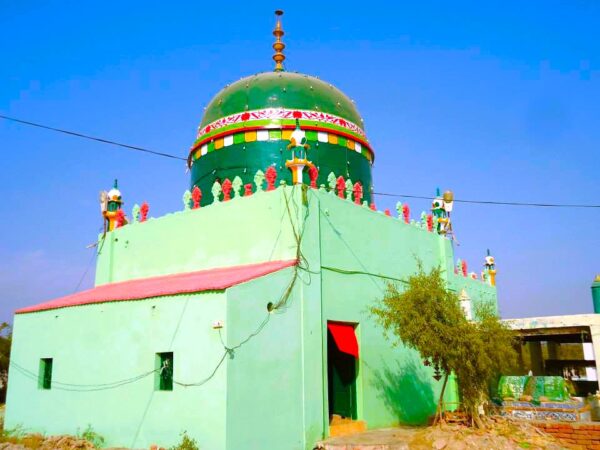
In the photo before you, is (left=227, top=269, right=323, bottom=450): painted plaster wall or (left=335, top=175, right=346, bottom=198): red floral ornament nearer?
(left=227, top=269, right=323, bottom=450): painted plaster wall

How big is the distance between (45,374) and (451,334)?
1029 cm

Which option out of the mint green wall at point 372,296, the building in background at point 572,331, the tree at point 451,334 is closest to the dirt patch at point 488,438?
the tree at point 451,334

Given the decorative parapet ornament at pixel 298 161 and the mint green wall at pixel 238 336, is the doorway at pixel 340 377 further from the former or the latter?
the decorative parapet ornament at pixel 298 161

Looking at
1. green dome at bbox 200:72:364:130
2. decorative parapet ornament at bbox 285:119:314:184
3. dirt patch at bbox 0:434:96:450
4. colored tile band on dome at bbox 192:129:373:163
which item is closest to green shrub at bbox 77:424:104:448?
dirt patch at bbox 0:434:96:450

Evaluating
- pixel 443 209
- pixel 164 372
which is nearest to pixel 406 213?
pixel 443 209

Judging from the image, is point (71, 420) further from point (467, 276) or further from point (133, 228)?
point (467, 276)

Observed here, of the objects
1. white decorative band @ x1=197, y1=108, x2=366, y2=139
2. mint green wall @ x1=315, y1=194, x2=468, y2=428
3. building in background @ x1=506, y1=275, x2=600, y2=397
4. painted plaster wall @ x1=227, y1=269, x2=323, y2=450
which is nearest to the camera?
painted plaster wall @ x1=227, y1=269, x2=323, y2=450

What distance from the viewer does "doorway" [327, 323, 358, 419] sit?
13.2 metres

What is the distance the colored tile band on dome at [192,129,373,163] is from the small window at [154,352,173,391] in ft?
24.9

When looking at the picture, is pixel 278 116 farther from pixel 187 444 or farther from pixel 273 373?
pixel 187 444

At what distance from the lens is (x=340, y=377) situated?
13.4m

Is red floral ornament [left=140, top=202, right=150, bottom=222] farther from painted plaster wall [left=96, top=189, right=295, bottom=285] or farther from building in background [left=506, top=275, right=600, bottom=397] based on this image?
building in background [left=506, top=275, right=600, bottom=397]

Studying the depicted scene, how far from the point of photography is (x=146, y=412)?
36.9ft


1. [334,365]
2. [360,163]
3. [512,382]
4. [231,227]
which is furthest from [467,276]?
[231,227]
